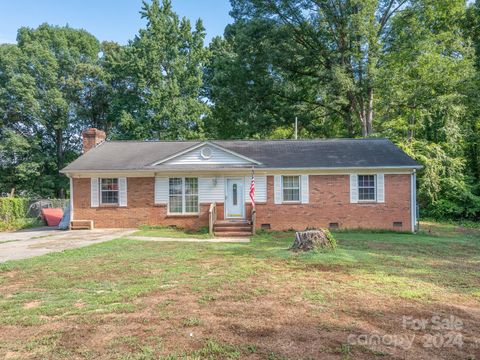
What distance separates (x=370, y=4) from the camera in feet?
71.8

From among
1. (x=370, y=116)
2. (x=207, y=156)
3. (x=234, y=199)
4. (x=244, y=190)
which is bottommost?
(x=234, y=199)

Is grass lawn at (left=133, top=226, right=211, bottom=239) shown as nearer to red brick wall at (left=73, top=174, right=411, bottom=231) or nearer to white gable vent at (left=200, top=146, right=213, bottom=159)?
red brick wall at (left=73, top=174, right=411, bottom=231)

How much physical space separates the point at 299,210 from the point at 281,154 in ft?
10.1

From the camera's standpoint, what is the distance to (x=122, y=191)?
1627 centimetres

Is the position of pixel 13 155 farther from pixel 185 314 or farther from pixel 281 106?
pixel 185 314

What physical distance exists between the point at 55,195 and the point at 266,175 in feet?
83.0

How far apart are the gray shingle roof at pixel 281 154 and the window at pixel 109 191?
0.73 metres

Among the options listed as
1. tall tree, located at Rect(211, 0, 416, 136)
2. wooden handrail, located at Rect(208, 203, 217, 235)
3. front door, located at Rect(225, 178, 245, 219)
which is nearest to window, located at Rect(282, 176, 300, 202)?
front door, located at Rect(225, 178, 245, 219)

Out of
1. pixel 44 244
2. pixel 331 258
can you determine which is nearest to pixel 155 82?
pixel 44 244

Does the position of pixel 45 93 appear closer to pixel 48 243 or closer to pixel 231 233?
pixel 48 243

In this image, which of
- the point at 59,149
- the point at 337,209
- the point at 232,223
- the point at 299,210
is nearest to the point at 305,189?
the point at 299,210

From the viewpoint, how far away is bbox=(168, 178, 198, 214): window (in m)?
16.2

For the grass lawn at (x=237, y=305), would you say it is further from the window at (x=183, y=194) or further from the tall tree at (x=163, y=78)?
the tall tree at (x=163, y=78)

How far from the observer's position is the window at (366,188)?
1579cm
